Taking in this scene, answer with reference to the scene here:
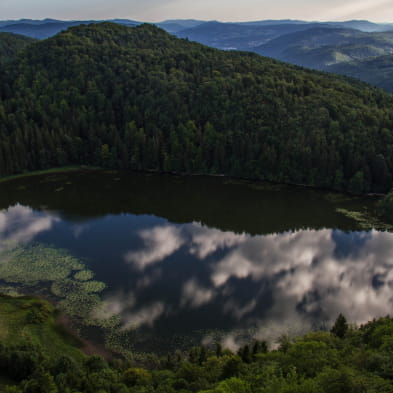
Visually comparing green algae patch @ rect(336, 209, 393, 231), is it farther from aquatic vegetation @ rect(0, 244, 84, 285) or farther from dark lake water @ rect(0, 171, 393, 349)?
aquatic vegetation @ rect(0, 244, 84, 285)

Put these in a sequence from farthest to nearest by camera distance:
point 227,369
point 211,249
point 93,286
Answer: point 211,249
point 93,286
point 227,369

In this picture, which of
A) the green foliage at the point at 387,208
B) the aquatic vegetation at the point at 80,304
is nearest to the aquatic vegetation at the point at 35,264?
the aquatic vegetation at the point at 80,304

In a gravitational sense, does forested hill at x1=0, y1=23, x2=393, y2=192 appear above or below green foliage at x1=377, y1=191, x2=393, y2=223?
above

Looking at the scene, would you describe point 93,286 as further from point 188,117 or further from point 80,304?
point 188,117

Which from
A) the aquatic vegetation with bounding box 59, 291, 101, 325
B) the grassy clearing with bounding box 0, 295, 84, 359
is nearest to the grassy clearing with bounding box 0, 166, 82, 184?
the grassy clearing with bounding box 0, 295, 84, 359

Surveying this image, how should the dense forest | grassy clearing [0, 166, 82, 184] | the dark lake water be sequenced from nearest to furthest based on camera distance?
the dense forest → the dark lake water → grassy clearing [0, 166, 82, 184]

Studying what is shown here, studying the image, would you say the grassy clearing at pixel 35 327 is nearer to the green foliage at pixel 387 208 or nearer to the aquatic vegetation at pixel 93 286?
the aquatic vegetation at pixel 93 286

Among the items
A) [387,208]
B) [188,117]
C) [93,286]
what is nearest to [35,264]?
[93,286]
